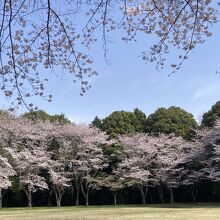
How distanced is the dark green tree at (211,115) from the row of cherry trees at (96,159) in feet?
6.10

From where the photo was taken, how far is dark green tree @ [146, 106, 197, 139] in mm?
41688

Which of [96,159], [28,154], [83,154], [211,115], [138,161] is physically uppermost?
[211,115]

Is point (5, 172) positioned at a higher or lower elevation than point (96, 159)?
lower

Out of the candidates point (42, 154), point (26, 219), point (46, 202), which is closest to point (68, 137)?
point (42, 154)

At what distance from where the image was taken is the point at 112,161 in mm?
40156

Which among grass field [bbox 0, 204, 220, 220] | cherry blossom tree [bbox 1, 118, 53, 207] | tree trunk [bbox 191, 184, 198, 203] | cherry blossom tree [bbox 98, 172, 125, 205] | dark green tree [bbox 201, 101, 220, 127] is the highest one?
dark green tree [bbox 201, 101, 220, 127]

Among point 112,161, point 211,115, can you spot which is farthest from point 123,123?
point 211,115

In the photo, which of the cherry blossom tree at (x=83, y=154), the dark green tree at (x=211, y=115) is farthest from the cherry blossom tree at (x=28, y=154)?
the dark green tree at (x=211, y=115)

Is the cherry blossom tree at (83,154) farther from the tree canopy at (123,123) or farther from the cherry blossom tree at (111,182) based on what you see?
the tree canopy at (123,123)

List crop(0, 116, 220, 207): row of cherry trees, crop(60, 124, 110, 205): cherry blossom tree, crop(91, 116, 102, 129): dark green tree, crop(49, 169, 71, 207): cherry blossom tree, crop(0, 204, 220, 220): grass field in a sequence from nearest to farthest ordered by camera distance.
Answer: crop(0, 204, 220, 220): grass field → crop(0, 116, 220, 207): row of cherry trees → crop(49, 169, 71, 207): cherry blossom tree → crop(60, 124, 110, 205): cherry blossom tree → crop(91, 116, 102, 129): dark green tree

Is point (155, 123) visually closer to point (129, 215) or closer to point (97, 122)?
point (97, 122)

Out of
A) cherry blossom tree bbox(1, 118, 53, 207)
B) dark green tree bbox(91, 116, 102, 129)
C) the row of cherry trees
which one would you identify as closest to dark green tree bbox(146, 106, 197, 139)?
the row of cherry trees

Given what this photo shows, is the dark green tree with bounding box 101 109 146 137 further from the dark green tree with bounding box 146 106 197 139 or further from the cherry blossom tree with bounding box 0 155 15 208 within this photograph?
the cherry blossom tree with bounding box 0 155 15 208

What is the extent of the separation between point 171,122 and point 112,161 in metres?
6.86
